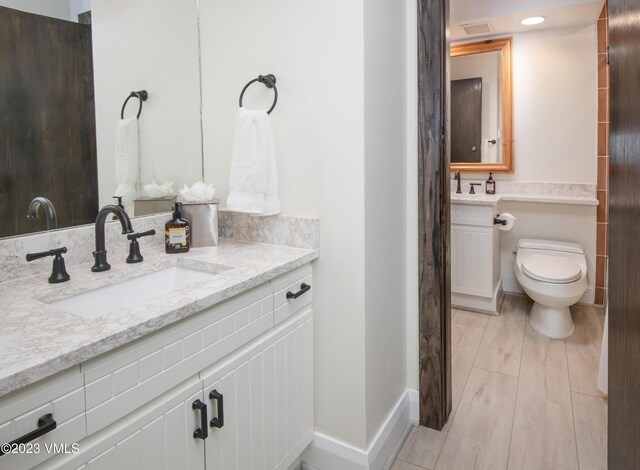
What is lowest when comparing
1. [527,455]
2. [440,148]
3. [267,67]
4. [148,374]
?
[527,455]

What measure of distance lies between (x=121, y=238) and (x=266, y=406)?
76 cm

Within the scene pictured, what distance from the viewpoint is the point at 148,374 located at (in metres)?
0.93

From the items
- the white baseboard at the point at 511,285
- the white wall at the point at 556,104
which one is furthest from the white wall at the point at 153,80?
the white baseboard at the point at 511,285

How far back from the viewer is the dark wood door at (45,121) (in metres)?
1.18

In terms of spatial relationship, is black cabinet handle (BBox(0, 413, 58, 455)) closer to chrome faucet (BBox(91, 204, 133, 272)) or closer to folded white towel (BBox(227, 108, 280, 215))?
chrome faucet (BBox(91, 204, 133, 272))

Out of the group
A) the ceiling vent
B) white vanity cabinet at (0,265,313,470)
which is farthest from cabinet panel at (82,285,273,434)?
the ceiling vent

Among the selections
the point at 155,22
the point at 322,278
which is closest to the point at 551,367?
the point at 322,278

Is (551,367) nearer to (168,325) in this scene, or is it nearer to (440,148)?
(440,148)

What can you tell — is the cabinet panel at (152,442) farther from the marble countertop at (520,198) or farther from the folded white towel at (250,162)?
the marble countertop at (520,198)

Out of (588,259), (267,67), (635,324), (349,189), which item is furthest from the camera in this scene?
(588,259)

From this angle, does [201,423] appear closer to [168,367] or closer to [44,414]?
[168,367]

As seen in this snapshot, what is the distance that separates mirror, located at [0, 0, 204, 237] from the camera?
120 cm

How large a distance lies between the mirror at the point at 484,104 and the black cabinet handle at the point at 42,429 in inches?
136

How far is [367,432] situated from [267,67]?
1.39 meters
